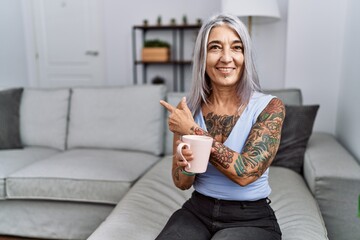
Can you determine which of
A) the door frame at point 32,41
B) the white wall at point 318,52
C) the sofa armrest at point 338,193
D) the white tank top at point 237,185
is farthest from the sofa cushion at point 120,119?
the door frame at point 32,41

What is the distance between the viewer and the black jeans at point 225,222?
3.44ft

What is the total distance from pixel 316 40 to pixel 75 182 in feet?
→ 5.93

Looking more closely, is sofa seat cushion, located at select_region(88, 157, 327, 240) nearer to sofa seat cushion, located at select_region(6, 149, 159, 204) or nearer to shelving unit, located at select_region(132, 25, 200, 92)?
sofa seat cushion, located at select_region(6, 149, 159, 204)

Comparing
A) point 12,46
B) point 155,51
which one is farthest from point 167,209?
point 12,46

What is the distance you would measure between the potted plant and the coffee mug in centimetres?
289

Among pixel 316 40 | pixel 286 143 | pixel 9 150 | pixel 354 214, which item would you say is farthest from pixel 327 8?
pixel 9 150

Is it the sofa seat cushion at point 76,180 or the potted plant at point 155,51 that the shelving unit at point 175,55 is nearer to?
the potted plant at point 155,51

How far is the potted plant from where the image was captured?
3.68 meters

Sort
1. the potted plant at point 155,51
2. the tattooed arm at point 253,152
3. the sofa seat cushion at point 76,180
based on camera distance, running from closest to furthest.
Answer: the tattooed arm at point 253,152
the sofa seat cushion at point 76,180
the potted plant at point 155,51

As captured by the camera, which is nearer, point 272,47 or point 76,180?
point 76,180

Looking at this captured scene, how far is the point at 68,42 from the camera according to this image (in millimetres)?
4180

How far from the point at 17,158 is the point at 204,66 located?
1605 mm

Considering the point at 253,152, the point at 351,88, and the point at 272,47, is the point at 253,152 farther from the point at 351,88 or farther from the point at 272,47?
the point at 272,47

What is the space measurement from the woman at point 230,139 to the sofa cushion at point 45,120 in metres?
1.55
